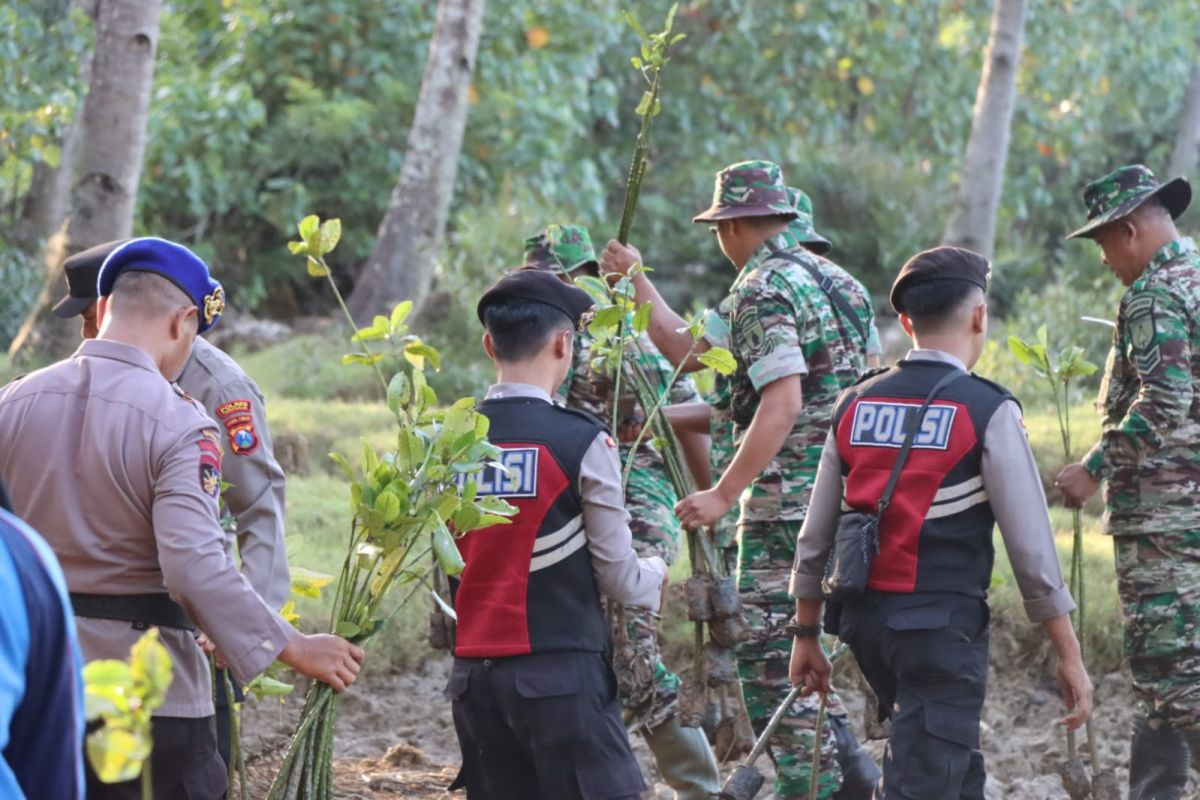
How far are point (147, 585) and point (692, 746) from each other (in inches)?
92.7

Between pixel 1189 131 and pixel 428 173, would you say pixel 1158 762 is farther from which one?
pixel 1189 131

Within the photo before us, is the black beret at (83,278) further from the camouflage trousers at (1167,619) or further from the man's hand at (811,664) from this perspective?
the camouflage trousers at (1167,619)

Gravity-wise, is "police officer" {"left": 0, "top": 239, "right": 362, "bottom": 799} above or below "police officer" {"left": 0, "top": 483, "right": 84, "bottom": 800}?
above

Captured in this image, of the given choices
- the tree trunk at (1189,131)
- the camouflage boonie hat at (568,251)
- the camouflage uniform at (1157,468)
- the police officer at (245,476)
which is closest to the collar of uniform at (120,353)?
the police officer at (245,476)

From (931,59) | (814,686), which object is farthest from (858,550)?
(931,59)

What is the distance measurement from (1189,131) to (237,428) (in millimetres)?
18334

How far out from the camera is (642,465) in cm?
560

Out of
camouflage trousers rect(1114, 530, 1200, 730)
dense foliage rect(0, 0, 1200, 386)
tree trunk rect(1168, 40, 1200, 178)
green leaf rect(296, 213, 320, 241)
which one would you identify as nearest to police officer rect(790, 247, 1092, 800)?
camouflage trousers rect(1114, 530, 1200, 730)

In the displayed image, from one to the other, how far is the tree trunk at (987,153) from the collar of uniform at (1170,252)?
25.2 ft

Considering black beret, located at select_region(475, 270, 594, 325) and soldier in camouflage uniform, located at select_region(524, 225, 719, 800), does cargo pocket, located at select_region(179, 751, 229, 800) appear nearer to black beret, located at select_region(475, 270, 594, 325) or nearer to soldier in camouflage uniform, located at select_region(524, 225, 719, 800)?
black beret, located at select_region(475, 270, 594, 325)

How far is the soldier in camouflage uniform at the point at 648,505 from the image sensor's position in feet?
17.2

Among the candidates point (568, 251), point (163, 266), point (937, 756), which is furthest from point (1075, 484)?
point (163, 266)

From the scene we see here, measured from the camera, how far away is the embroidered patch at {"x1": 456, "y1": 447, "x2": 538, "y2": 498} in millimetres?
3754

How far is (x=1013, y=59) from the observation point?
12.8 meters
